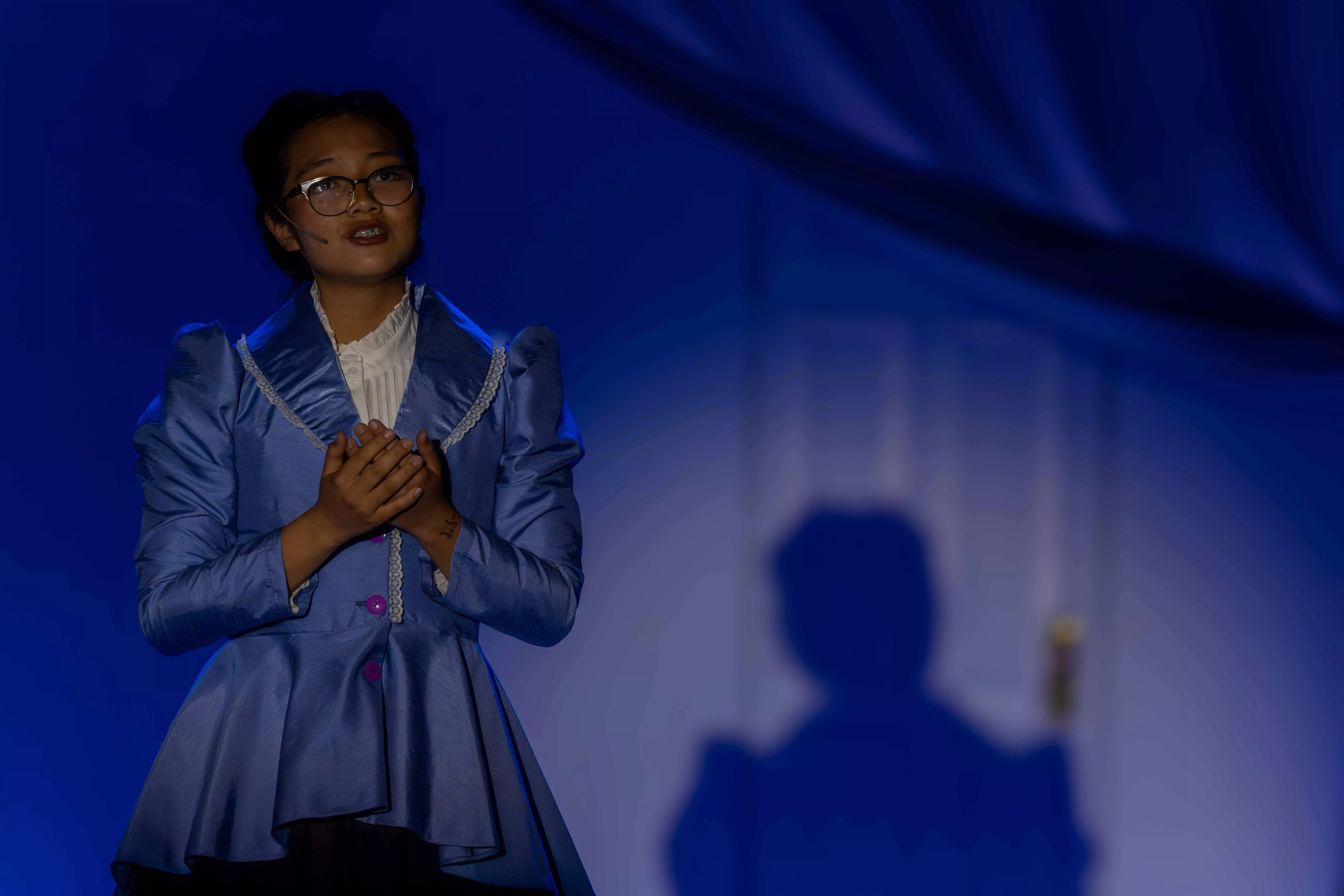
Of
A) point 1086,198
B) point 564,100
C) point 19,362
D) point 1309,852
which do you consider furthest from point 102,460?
point 1309,852

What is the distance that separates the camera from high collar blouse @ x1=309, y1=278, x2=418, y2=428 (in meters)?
1.24

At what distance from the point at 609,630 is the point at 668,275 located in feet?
1.78

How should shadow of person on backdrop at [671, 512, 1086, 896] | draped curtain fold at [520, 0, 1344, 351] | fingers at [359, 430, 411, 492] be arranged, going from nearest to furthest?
fingers at [359, 430, 411, 492] < draped curtain fold at [520, 0, 1344, 351] < shadow of person on backdrop at [671, 512, 1086, 896]

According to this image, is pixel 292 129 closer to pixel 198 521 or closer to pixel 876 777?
pixel 198 521

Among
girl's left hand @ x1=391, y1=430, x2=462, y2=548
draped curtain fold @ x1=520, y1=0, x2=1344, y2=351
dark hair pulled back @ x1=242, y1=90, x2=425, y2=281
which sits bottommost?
girl's left hand @ x1=391, y1=430, x2=462, y2=548

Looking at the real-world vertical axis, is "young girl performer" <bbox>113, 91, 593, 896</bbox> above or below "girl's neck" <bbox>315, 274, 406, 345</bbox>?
below

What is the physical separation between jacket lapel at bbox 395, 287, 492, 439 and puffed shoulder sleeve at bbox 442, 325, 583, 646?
1.6 inches

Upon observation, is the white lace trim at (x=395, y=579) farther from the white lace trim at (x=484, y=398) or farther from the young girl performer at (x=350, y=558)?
the white lace trim at (x=484, y=398)

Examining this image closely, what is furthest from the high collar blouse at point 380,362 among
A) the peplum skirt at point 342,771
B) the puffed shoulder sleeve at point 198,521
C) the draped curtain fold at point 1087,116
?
the draped curtain fold at point 1087,116

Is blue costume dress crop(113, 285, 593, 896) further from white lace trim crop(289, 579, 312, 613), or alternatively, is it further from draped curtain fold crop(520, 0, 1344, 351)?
draped curtain fold crop(520, 0, 1344, 351)

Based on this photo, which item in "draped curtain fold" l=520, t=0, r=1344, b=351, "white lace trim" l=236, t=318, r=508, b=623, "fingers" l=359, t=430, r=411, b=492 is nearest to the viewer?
"fingers" l=359, t=430, r=411, b=492

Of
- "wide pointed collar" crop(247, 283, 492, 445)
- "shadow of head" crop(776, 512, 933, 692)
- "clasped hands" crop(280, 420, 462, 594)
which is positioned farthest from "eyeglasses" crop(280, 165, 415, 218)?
"shadow of head" crop(776, 512, 933, 692)

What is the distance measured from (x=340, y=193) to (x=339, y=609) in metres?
0.41

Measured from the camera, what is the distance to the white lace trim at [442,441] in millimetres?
1192
